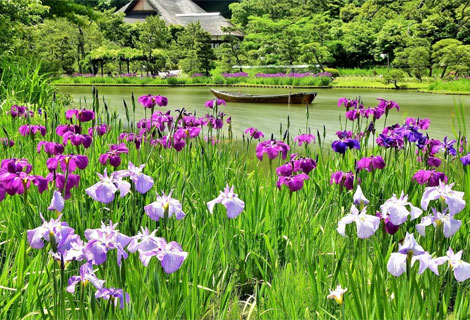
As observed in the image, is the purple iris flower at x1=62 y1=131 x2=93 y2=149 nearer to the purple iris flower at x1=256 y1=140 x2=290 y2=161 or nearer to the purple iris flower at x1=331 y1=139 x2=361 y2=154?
the purple iris flower at x1=256 y1=140 x2=290 y2=161

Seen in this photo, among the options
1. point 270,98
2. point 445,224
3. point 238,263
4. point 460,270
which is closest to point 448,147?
point 238,263

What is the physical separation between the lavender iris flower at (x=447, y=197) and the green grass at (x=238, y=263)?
0.35 feet

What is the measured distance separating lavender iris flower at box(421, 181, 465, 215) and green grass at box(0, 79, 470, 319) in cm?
11

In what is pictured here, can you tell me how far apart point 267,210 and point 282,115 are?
892 cm

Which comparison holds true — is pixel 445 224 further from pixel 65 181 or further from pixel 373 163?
pixel 65 181

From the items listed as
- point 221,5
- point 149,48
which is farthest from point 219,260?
point 221,5

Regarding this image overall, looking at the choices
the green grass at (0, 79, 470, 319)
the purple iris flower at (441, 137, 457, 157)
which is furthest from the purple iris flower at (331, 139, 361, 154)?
the purple iris flower at (441, 137, 457, 157)

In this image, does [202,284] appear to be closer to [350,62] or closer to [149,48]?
[350,62]

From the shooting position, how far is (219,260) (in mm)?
1863

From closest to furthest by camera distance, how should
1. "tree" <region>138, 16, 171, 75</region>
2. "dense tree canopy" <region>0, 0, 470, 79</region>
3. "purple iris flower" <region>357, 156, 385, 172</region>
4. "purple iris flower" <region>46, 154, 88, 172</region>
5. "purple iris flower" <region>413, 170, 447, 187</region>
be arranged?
"purple iris flower" <region>46, 154, 88, 172</region>, "purple iris flower" <region>413, 170, 447, 187</region>, "purple iris flower" <region>357, 156, 385, 172</region>, "dense tree canopy" <region>0, 0, 470, 79</region>, "tree" <region>138, 16, 171, 75</region>

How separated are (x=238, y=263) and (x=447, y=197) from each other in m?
1.03

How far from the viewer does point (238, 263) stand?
211 centimetres

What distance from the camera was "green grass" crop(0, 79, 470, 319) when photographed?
4.44 ft

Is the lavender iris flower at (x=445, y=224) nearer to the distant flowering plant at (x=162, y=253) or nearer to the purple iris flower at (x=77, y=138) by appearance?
the distant flowering plant at (x=162, y=253)
